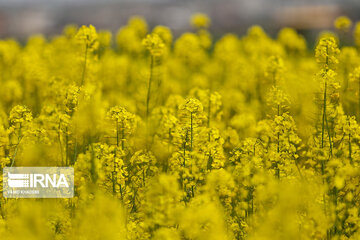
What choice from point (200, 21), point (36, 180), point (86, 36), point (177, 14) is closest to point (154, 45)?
point (86, 36)

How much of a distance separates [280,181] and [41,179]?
1639 mm

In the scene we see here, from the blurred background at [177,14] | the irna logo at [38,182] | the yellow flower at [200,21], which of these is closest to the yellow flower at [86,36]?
the irna logo at [38,182]

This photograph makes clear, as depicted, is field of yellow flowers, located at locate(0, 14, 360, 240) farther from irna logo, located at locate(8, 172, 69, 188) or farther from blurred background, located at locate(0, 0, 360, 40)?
blurred background, located at locate(0, 0, 360, 40)

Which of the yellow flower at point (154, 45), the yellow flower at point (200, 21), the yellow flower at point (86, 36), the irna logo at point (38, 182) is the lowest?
the irna logo at point (38, 182)

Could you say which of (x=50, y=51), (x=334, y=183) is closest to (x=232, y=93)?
(x=334, y=183)

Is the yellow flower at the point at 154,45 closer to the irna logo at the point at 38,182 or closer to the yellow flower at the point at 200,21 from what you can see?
the irna logo at the point at 38,182

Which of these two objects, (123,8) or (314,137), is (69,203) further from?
(123,8)

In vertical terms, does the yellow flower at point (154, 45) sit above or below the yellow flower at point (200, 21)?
below

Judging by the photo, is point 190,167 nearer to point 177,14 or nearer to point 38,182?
point 38,182

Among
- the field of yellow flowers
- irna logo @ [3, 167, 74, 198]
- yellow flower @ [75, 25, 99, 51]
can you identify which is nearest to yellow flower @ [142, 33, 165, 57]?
the field of yellow flowers

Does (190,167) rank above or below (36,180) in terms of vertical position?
above

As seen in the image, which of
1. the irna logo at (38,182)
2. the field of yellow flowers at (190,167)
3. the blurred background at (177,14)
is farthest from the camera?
the blurred background at (177,14)

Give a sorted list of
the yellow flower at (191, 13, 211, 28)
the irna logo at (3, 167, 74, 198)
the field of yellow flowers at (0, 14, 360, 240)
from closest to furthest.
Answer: the field of yellow flowers at (0, 14, 360, 240) → the irna logo at (3, 167, 74, 198) → the yellow flower at (191, 13, 211, 28)

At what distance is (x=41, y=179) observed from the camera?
3223 millimetres
